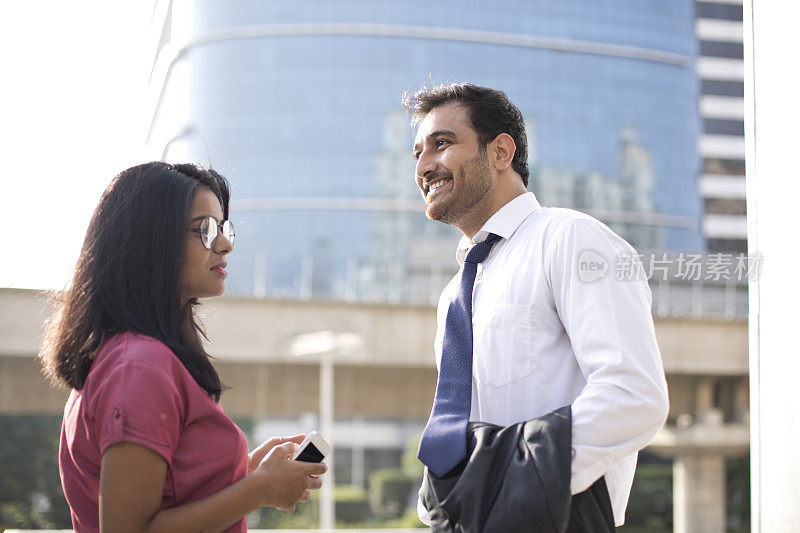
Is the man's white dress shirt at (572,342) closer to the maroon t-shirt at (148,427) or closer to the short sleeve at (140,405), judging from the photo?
the maroon t-shirt at (148,427)

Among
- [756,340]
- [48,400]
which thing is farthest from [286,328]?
[756,340]

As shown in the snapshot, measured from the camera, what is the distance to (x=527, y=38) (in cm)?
6012

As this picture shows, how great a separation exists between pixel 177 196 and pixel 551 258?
3.39 ft

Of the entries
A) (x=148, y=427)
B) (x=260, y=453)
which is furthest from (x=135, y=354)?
(x=260, y=453)

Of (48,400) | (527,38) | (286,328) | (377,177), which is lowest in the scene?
(48,400)

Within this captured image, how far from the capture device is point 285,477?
7.38 ft

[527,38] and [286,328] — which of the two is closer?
[286,328]

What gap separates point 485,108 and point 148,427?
151cm

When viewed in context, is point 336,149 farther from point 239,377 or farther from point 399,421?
point 239,377

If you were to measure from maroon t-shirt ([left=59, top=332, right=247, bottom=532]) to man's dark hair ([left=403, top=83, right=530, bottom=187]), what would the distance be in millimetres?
1261

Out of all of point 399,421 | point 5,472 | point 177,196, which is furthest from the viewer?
point 399,421

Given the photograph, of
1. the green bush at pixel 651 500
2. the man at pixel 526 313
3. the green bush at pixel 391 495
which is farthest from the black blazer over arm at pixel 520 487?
the green bush at pixel 391 495

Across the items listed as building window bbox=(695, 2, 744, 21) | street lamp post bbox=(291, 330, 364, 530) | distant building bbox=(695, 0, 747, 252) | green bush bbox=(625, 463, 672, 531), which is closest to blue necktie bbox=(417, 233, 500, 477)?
street lamp post bbox=(291, 330, 364, 530)

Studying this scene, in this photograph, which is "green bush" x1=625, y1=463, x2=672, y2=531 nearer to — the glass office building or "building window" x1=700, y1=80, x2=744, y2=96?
the glass office building
